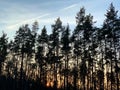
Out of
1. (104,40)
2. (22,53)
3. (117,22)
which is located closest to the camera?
(117,22)

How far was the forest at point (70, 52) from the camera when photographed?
44562mm

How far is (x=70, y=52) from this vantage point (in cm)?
5684

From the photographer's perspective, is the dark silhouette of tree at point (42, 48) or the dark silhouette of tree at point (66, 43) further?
the dark silhouette of tree at point (42, 48)

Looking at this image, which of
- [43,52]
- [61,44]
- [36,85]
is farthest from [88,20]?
[36,85]

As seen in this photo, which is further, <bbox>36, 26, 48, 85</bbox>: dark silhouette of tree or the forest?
<bbox>36, 26, 48, 85</bbox>: dark silhouette of tree

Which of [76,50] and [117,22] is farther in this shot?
[76,50]

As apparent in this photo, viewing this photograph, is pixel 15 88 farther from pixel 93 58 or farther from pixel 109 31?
pixel 109 31

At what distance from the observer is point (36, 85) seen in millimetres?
70938

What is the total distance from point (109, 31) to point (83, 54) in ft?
27.7

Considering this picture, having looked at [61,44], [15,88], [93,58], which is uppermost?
[61,44]

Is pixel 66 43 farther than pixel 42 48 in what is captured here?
No

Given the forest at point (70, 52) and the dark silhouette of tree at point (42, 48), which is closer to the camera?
the forest at point (70, 52)

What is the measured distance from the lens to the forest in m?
44.6

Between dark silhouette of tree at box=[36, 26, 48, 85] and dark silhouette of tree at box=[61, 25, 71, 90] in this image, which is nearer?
dark silhouette of tree at box=[61, 25, 71, 90]
